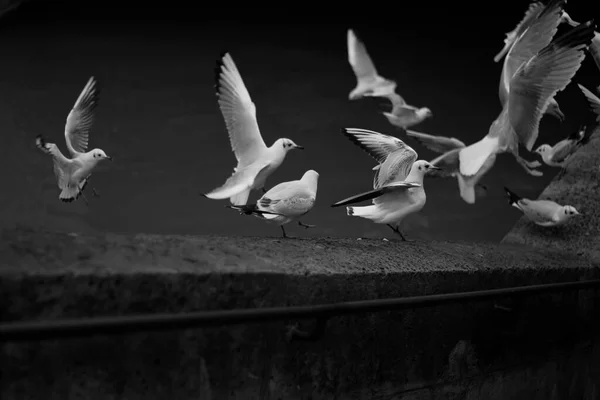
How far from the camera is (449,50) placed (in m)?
5.42

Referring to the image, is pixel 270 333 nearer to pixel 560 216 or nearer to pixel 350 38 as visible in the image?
pixel 560 216

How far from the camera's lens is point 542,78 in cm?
208

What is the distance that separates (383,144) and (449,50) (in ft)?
12.7

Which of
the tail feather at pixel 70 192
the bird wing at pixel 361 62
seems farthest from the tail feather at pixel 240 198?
the bird wing at pixel 361 62

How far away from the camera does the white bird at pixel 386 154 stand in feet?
6.02

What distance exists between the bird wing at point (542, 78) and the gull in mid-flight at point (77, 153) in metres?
1.55

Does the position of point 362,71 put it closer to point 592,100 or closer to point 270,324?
point 592,100

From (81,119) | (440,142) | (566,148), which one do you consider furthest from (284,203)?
(566,148)

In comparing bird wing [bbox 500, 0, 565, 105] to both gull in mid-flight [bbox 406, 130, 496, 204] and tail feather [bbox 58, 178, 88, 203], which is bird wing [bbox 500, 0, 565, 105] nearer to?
gull in mid-flight [bbox 406, 130, 496, 204]

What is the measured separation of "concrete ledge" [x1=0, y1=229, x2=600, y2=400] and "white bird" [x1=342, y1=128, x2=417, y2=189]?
215mm

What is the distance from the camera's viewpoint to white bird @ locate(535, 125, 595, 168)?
276cm

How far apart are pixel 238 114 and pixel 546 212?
130cm

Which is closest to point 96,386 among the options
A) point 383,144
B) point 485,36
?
point 383,144

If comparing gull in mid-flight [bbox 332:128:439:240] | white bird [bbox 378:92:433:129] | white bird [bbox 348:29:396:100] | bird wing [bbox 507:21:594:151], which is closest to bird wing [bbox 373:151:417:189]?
gull in mid-flight [bbox 332:128:439:240]
